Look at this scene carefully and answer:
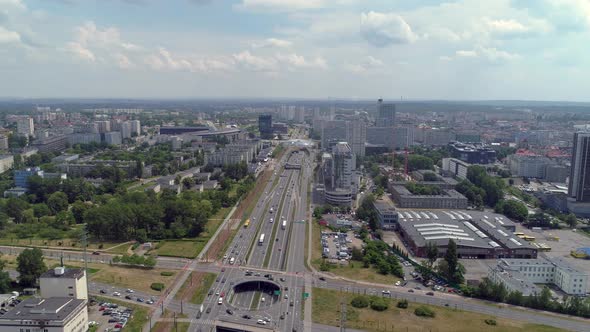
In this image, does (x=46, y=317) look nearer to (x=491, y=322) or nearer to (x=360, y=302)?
(x=360, y=302)

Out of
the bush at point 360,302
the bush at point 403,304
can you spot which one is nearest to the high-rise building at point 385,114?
the bush at point 403,304

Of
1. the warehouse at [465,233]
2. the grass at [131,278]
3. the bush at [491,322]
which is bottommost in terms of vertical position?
the grass at [131,278]

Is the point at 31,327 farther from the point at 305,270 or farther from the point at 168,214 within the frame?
the point at 168,214

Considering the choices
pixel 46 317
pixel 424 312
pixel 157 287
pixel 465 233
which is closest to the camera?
pixel 46 317

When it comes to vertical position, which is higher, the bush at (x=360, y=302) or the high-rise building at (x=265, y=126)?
the high-rise building at (x=265, y=126)

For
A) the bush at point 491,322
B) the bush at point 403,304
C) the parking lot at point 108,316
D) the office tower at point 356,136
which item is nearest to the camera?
the parking lot at point 108,316

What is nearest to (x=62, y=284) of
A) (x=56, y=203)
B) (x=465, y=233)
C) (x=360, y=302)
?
(x=360, y=302)

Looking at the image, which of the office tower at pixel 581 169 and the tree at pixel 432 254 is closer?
the tree at pixel 432 254

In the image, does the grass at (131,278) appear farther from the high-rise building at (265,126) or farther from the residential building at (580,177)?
the high-rise building at (265,126)
